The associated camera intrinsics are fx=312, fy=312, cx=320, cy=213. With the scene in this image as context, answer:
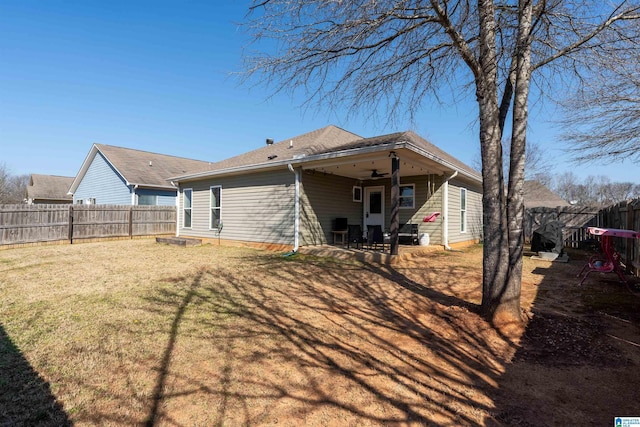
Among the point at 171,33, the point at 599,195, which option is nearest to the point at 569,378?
the point at 171,33

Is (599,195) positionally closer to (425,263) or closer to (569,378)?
(425,263)

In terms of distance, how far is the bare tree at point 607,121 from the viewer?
22.4ft

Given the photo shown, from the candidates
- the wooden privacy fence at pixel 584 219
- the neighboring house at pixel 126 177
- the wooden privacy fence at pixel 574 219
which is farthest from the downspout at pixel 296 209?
the wooden privacy fence at pixel 574 219

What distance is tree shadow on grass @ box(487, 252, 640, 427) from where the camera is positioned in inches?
88.4

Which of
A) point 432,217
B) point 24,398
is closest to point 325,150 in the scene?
point 432,217

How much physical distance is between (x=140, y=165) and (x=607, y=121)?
22.7 m

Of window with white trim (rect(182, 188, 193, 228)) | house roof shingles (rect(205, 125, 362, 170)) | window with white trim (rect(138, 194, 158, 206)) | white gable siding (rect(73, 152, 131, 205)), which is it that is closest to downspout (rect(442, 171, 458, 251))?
house roof shingles (rect(205, 125, 362, 170))

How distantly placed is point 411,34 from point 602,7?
8.37 feet

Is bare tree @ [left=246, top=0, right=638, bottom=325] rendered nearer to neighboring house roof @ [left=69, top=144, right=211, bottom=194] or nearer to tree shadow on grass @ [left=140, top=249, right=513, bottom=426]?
tree shadow on grass @ [left=140, top=249, right=513, bottom=426]

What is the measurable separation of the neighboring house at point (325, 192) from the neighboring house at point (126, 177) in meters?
6.50

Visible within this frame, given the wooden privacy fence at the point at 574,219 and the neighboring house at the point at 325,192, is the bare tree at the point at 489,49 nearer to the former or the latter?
the neighboring house at the point at 325,192

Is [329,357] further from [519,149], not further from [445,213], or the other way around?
[445,213]

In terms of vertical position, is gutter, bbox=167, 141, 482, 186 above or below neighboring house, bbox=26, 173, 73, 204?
below

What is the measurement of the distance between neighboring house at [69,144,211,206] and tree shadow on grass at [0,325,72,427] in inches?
622
